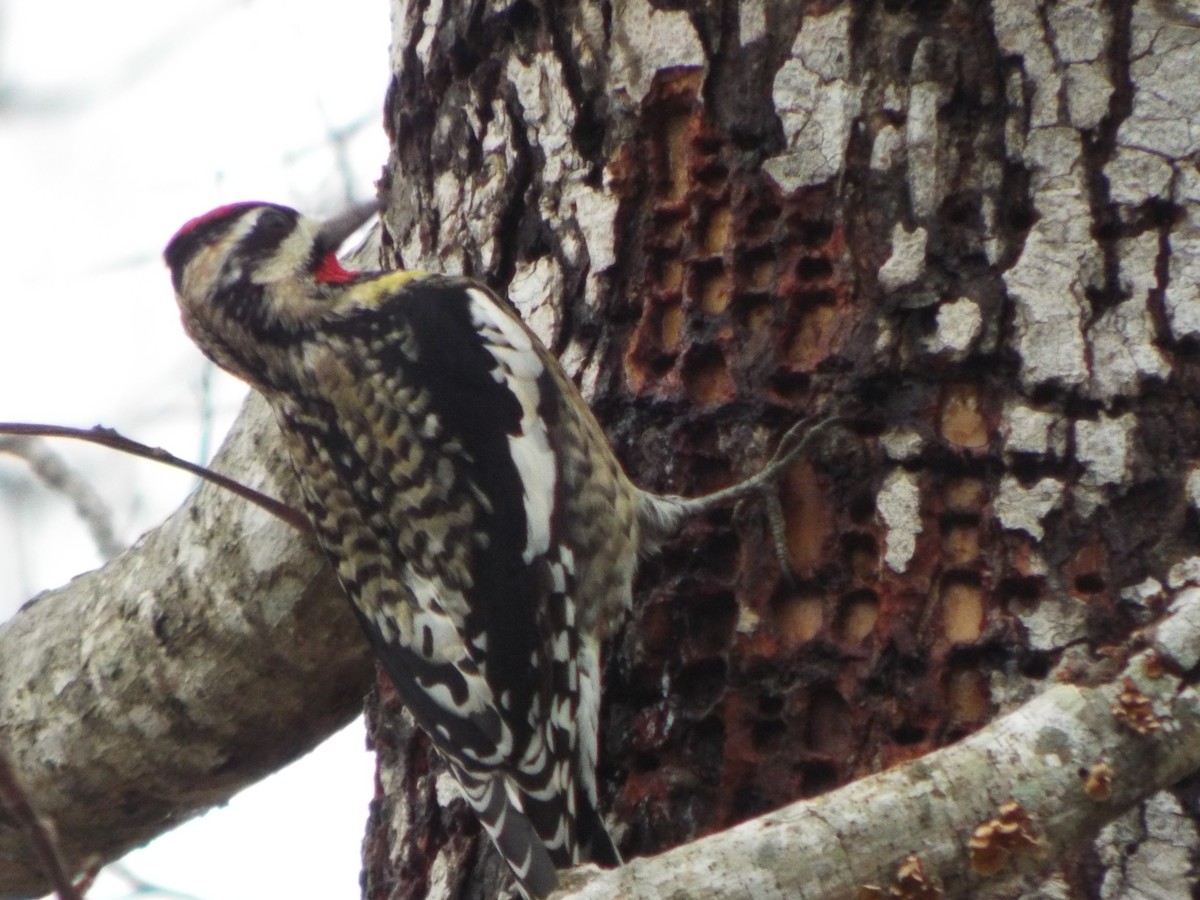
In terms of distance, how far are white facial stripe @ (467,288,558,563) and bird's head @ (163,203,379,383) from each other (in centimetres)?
51

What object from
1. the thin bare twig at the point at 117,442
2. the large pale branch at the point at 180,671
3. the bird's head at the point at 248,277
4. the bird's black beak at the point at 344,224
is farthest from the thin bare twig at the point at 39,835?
the bird's black beak at the point at 344,224

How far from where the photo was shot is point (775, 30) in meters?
2.35

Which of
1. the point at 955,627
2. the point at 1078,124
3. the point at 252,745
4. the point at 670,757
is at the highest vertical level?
the point at 1078,124

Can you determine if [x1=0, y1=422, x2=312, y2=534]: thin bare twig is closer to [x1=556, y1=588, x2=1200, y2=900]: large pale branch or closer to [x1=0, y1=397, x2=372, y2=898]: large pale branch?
[x1=0, y1=397, x2=372, y2=898]: large pale branch

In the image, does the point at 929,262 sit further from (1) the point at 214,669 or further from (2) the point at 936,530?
(1) the point at 214,669

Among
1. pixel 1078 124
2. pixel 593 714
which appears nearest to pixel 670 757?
pixel 593 714

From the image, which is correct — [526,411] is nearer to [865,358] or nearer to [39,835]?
[865,358]

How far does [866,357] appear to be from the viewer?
7.18 feet

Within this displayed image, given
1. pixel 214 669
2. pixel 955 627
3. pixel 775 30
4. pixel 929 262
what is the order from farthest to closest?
pixel 214 669 → pixel 775 30 → pixel 929 262 → pixel 955 627

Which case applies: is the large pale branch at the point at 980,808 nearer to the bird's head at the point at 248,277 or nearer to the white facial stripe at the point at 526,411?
the white facial stripe at the point at 526,411

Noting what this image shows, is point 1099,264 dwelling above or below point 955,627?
above

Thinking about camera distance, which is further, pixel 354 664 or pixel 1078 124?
pixel 354 664

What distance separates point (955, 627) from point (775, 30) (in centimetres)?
99

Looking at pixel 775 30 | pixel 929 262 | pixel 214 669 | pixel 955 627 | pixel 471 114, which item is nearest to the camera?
pixel 955 627
